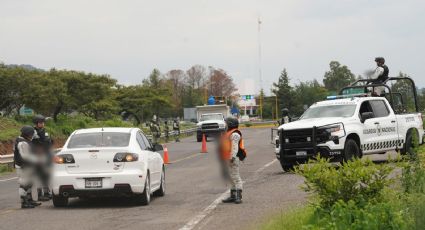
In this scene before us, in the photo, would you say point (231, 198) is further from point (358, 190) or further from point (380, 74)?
point (380, 74)

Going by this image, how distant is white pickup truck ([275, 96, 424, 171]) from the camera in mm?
18297

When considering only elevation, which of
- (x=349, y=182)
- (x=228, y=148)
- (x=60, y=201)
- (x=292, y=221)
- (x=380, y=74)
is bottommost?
(x=60, y=201)

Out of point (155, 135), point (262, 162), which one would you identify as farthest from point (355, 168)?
point (155, 135)

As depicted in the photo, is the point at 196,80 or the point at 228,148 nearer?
the point at 228,148

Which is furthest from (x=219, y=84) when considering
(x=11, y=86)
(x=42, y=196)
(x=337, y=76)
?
(x=42, y=196)

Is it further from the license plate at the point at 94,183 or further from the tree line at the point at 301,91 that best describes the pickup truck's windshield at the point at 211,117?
the license plate at the point at 94,183

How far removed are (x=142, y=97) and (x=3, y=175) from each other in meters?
58.1

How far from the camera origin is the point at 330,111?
1967cm

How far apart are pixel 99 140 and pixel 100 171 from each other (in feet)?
2.70

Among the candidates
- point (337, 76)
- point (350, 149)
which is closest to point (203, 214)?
point (350, 149)

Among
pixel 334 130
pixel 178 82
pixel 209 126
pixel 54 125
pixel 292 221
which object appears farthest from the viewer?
pixel 178 82

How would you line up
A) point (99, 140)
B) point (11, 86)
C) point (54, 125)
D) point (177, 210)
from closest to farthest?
point (177, 210) < point (99, 140) < point (54, 125) < point (11, 86)

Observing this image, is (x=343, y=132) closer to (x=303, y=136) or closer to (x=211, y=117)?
(x=303, y=136)

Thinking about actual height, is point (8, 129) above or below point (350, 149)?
above
